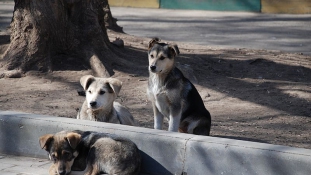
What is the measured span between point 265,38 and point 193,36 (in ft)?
6.18

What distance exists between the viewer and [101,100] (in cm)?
768

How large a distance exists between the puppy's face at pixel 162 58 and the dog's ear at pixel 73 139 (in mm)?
1776

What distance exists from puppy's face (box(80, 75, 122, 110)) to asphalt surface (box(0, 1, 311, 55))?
26.1 feet

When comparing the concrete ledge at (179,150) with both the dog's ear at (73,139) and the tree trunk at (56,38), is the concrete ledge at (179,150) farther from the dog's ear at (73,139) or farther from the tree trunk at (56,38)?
the tree trunk at (56,38)

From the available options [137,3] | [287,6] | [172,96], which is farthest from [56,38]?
[137,3]

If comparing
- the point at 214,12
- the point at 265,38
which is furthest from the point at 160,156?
the point at 214,12

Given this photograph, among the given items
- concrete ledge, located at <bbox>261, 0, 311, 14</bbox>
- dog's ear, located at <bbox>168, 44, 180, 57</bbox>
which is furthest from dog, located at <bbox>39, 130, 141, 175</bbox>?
concrete ledge, located at <bbox>261, 0, 311, 14</bbox>

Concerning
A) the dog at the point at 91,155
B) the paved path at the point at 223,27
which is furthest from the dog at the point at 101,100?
the paved path at the point at 223,27

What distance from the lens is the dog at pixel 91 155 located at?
645 cm

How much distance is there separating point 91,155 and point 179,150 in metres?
0.90

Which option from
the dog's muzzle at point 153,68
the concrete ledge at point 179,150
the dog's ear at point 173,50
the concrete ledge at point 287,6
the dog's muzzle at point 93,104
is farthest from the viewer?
the concrete ledge at point 287,6

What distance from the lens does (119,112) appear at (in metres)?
8.22

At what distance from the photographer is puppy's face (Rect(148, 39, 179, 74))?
26.3 ft

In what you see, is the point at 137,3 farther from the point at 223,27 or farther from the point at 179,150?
the point at 179,150
